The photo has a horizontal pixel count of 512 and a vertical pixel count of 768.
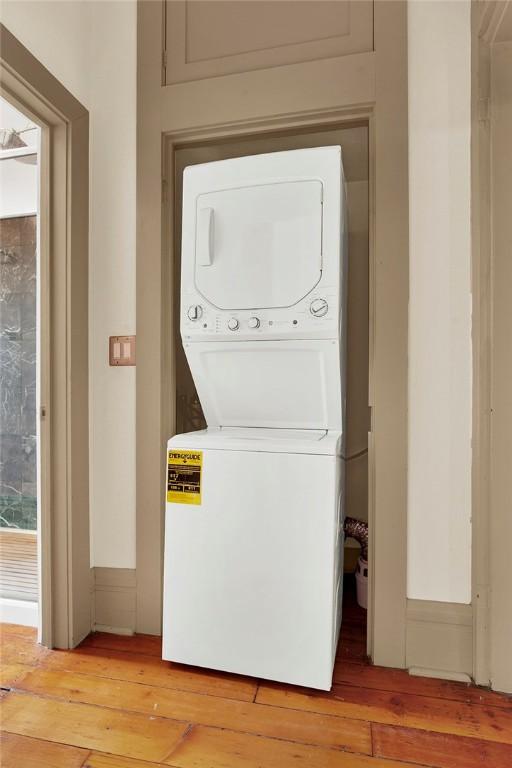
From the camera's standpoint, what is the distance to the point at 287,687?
1379 millimetres

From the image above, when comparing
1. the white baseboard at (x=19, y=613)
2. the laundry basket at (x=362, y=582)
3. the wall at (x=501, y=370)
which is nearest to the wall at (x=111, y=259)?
the white baseboard at (x=19, y=613)

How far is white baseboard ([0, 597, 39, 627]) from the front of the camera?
5.74ft

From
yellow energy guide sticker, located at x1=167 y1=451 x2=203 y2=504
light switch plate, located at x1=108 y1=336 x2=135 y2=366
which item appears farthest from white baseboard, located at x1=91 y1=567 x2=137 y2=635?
light switch plate, located at x1=108 y1=336 x2=135 y2=366

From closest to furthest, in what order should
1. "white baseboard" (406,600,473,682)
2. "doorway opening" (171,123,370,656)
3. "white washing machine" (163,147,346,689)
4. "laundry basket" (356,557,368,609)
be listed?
"white washing machine" (163,147,346,689) → "white baseboard" (406,600,473,682) → "laundry basket" (356,557,368,609) → "doorway opening" (171,123,370,656)

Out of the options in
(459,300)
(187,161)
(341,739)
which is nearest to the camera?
(341,739)

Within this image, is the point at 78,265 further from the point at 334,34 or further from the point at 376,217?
the point at 334,34

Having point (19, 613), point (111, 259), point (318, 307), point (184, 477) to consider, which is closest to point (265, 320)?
point (318, 307)

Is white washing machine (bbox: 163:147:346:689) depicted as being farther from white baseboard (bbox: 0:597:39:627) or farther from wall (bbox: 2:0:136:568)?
white baseboard (bbox: 0:597:39:627)

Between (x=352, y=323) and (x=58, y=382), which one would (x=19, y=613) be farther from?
(x=352, y=323)

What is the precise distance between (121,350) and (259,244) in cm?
70

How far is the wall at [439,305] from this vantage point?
4.82ft

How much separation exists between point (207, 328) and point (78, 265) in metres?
0.61

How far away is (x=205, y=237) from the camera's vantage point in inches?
57.6

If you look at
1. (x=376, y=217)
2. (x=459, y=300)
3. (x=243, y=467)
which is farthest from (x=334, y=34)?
(x=243, y=467)
